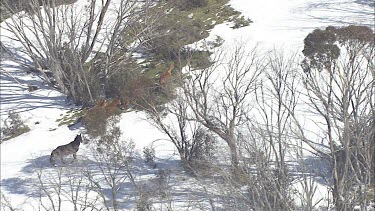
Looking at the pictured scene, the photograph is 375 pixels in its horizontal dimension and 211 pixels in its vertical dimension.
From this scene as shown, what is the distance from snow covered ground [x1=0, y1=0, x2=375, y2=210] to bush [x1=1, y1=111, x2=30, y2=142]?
0.28m

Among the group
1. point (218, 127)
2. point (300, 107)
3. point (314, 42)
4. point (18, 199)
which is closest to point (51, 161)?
point (18, 199)

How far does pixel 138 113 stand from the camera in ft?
67.2

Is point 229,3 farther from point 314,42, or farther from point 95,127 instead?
point 95,127

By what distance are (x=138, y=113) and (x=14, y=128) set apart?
4423 mm

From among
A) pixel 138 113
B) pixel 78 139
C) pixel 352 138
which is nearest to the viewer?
pixel 352 138

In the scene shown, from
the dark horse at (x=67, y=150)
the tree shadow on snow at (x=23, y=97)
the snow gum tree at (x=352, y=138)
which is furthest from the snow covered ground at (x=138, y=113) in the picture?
the snow gum tree at (x=352, y=138)

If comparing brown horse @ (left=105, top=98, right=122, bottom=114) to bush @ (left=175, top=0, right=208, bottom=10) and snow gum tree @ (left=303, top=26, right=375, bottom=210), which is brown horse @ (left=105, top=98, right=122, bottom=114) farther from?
bush @ (left=175, top=0, right=208, bottom=10)

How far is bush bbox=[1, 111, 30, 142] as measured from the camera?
68.7ft

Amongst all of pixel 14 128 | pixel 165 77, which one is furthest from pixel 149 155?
pixel 14 128

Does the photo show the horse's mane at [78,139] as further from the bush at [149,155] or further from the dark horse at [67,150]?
the bush at [149,155]

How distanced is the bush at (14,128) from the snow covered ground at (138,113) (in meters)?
0.28

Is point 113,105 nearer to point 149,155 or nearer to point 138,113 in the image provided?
point 138,113

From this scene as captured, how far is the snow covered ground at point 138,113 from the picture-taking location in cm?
1881

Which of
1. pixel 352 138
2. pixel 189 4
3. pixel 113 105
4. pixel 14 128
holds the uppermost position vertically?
pixel 189 4
